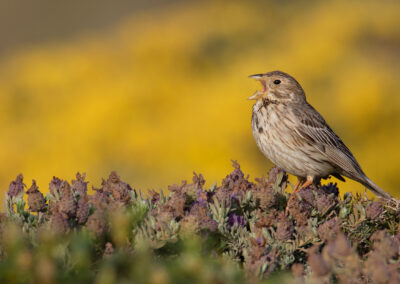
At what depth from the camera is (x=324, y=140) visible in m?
6.52

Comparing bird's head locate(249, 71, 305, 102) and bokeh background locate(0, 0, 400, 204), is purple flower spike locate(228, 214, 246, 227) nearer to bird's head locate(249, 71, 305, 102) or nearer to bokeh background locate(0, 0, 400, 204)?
bird's head locate(249, 71, 305, 102)

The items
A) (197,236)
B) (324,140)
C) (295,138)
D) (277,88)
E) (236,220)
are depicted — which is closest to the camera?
(197,236)

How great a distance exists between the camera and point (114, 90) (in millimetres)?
11336

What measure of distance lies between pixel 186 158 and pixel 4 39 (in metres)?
11.8

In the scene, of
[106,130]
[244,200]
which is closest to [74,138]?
[106,130]

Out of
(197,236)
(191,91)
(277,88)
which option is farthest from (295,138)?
(191,91)

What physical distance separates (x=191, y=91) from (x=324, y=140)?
5.12m

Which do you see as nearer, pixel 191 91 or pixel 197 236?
pixel 197 236

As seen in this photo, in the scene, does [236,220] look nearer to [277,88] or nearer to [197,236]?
[197,236]

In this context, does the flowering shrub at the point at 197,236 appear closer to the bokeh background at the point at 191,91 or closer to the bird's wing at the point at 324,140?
the bird's wing at the point at 324,140

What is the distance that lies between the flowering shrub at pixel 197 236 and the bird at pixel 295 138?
58.9 inches

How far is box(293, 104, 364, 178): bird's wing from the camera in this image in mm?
6375

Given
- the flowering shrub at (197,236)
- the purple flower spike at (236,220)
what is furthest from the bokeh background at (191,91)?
the purple flower spike at (236,220)

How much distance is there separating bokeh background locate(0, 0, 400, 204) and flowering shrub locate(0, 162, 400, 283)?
4878 mm
